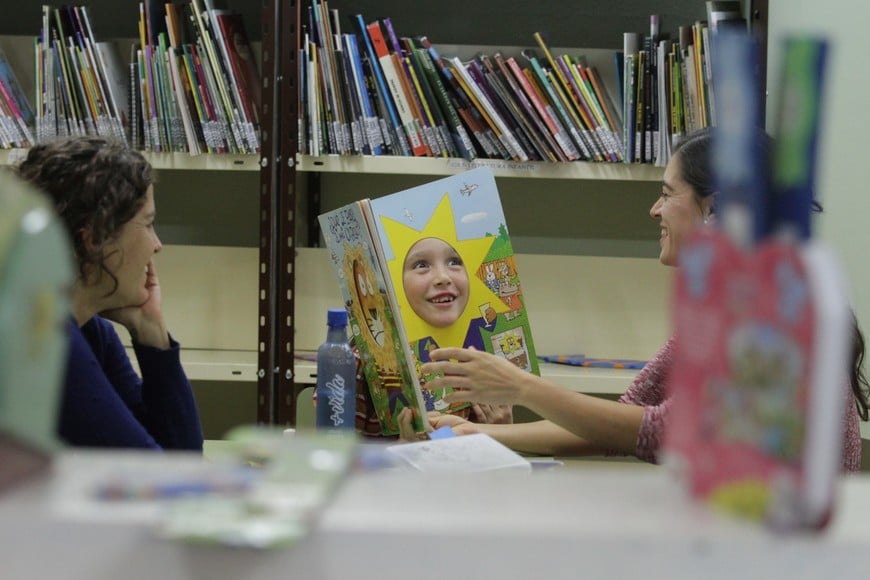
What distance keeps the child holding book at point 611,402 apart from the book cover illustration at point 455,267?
0.30ft

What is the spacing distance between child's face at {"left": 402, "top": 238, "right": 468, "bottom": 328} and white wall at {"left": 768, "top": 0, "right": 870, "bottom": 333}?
87cm

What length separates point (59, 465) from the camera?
0.48m

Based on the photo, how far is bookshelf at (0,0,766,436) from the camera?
2.26 m

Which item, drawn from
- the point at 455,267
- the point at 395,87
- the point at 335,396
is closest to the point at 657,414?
the point at 455,267

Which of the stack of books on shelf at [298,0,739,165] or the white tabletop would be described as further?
the stack of books on shelf at [298,0,739,165]

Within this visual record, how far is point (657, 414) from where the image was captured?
1.63 metres

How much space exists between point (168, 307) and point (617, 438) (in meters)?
1.39

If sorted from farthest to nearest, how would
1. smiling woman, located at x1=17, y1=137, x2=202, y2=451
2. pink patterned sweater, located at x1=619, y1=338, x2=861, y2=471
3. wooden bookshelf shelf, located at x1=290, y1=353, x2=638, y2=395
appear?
wooden bookshelf shelf, located at x1=290, y1=353, x2=638, y2=395
pink patterned sweater, located at x1=619, y1=338, x2=861, y2=471
smiling woman, located at x1=17, y1=137, x2=202, y2=451

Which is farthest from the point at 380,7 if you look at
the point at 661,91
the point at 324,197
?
the point at 661,91

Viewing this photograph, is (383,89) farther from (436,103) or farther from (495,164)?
(495,164)

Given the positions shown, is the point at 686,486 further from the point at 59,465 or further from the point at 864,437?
the point at 864,437

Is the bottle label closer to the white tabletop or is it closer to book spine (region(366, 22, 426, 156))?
book spine (region(366, 22, 426, 156))

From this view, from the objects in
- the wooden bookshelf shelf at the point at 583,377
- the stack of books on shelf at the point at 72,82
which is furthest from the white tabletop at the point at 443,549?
the stack of books on shelf at the point at 72,82

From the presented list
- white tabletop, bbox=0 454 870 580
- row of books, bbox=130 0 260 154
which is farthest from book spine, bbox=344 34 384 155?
white tabletop, bbox=0 454 870 580
